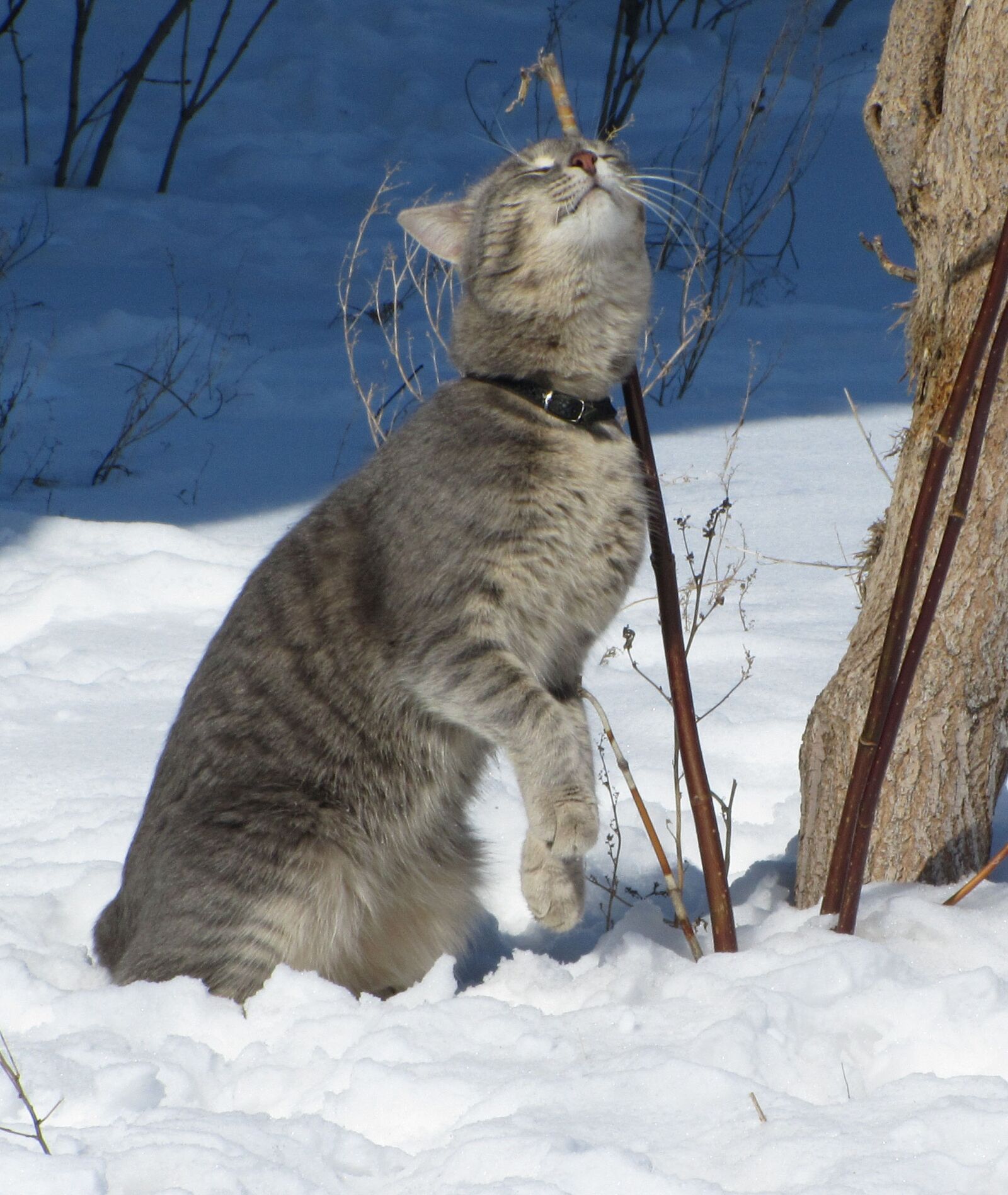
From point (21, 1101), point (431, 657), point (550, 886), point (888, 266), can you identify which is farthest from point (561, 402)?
point (21, 1101)

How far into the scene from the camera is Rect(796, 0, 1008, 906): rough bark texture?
1.97 m

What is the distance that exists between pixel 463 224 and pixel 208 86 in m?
7.81

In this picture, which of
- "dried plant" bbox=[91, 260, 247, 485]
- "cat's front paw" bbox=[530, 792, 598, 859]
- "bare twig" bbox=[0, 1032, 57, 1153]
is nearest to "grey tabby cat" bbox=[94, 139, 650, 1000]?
"cat's front paw" bbox=[530, 792, 598, 859]

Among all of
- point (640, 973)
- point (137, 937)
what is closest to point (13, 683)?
point (137, 937)

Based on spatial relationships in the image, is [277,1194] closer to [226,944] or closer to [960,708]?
Result: [226,944]

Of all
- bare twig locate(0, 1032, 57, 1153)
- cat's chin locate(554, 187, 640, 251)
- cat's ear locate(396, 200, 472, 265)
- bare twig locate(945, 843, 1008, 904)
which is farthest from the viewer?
cat's ear locate(396, 200, 472, 265)

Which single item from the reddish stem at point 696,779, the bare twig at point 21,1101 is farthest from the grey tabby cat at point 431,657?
Result: the bare twig at point 21,1101

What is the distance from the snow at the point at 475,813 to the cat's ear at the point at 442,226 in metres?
1.04

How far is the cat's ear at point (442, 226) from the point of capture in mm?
2492

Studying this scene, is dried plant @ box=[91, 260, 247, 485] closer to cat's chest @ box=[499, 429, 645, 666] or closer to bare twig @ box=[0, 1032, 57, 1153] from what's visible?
cat's chest @ box=[499, 429, 645, 666]

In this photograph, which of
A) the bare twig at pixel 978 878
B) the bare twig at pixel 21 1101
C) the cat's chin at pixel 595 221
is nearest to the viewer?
the bare twig at pixel 21 1101

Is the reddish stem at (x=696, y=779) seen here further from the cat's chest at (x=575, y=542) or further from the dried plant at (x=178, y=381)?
the dried plant at (x=178, y=381)

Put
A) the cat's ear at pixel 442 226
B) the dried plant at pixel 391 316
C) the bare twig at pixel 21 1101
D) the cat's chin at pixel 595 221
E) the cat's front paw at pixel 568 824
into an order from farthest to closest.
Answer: the dried plant at pixel 391 316 → the cat's ear at pixel 442 226 → the cat's chin at pixel 595 221 → the cat's front paw at pixel 568 824 → the bare twig at pixel 21 1101

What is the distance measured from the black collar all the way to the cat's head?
0.02m
